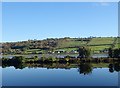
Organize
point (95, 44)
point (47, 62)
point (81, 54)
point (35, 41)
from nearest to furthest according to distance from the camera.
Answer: point (47, 62)
point (81, 54)
point (95, 44)
point (35, 41)

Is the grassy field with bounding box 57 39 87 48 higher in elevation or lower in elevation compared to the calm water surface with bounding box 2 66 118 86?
higher

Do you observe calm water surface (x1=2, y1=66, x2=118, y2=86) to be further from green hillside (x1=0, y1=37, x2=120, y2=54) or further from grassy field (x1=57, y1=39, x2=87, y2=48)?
grassy field (x1=57, y1=39, x2=87, y2=48)

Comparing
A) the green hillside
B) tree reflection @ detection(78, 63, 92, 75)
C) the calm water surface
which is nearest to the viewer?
the calm water surface

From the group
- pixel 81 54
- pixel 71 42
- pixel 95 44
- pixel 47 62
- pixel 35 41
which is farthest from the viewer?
pixel 35 41

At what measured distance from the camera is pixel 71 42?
96.2 meters

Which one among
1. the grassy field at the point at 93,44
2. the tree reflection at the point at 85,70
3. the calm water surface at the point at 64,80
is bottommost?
the calm water surface at the point at 64,80

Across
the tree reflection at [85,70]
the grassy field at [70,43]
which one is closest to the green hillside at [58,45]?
the grassy field at [70,43]

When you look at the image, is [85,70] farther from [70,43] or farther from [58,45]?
[58,45]

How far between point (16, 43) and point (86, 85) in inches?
3248

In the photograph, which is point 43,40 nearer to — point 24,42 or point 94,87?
point 24,42

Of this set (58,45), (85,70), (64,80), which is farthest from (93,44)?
(64,80)

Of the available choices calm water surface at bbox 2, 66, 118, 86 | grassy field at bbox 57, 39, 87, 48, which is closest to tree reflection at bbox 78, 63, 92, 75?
calm water surface at bbox 2, 66, 118, 86

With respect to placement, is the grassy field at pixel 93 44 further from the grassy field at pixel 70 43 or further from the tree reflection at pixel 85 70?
the tree reflection at pixel 85 70

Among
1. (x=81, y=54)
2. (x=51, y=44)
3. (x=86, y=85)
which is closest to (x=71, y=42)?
(x=51, y=44)
